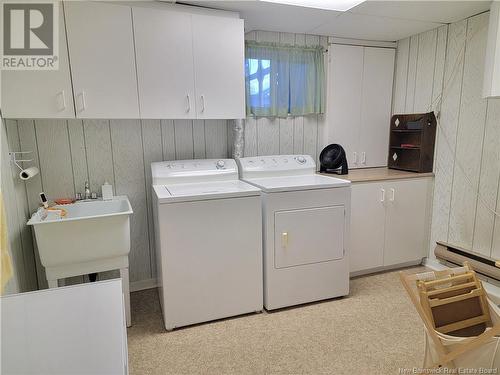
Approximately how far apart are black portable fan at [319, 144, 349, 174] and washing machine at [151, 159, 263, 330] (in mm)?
1032

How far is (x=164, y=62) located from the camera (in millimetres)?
2285

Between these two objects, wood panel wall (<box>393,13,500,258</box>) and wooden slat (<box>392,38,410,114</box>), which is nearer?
wood panel wall (<box>393,13,500,258</box>)

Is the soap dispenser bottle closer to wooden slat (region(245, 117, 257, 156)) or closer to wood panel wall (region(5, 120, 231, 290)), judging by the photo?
wood panel wall (region(5, 120, 231, 290))

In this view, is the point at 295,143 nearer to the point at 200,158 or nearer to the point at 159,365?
the point at 200,158

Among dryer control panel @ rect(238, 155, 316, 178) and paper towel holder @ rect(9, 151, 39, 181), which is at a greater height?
paper towel holder @ rect(9, 151, 39, 181)

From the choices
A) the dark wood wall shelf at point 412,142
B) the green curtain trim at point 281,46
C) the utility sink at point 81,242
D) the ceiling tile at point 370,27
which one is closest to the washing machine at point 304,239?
the utility sink at point 81,242

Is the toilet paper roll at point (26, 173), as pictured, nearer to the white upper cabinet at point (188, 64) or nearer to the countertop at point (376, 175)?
the white upper cabinet at point (188, 64)

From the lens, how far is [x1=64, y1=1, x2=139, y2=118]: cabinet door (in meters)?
2.07

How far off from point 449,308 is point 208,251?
1.41 metres

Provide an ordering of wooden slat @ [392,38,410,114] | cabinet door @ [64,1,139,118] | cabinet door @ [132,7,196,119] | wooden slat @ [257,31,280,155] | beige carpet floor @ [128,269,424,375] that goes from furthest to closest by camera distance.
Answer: wooden slat @ [392,38,410,114]
wooden slat @ [257,31,280,155]
cabinet door @ [132,7,196,119]
cabinet door @ [64,1,139,118]
beige carpet floor @ [128,269,424,375]

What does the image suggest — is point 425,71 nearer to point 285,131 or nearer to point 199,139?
point 285,131

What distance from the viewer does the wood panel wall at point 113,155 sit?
2.38 m

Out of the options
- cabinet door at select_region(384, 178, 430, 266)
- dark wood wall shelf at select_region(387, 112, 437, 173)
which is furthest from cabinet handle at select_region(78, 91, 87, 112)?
dark wood wall shelf at select_region(387, 112, 437, 173)

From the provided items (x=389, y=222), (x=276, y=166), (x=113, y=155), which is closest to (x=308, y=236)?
(x=276, y=166)
